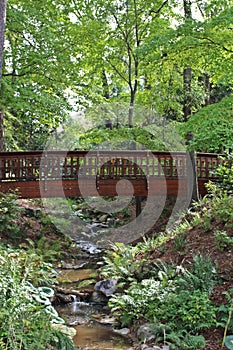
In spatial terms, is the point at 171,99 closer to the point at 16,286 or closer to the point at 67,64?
the point at 67,64

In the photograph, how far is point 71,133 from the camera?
16.2m

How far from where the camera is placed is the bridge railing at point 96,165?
398 inches

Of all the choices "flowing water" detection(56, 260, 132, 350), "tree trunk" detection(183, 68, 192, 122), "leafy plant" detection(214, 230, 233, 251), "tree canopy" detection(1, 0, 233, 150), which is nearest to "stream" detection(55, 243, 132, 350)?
"flowing water" detection(56, 260, 132, 350)

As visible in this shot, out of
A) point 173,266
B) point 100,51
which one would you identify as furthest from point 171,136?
point 173,266

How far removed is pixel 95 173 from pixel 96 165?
0.69 feet

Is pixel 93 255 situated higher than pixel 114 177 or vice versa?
pixel 114 177

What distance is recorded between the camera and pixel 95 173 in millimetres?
10594

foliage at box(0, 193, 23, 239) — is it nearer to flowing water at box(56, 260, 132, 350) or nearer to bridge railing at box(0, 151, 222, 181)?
bridge railing at box(0, 151, 222, 181)

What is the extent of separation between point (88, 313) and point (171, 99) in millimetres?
10419

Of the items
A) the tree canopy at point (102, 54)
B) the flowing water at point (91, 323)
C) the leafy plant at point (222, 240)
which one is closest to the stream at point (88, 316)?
the flowing water at point (91, 323)

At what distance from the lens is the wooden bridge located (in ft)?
33.1

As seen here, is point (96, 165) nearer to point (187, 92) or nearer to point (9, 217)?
point (9, 217)

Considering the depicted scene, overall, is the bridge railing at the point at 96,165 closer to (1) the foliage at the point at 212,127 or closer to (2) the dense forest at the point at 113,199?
(2) the dense forest at the point at 113,199

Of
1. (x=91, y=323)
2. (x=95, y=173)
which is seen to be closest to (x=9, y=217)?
(x=95, y=173)
